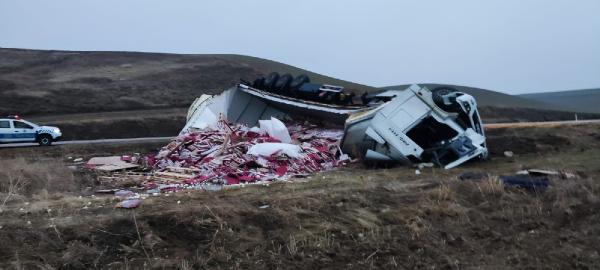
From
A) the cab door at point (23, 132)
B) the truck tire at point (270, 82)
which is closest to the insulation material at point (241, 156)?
the truck tire at point (270, 82)

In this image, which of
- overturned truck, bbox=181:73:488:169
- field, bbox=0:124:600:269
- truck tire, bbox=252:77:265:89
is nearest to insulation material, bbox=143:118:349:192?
overturned truck, bbox=181:73:488:169

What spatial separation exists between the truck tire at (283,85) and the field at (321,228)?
9722 mm

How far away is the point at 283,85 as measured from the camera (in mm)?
18938

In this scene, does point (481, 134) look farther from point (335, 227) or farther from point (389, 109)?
point (335, 227)

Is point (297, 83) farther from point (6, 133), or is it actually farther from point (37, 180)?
point (6, 133)

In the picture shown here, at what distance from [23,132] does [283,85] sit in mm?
12451

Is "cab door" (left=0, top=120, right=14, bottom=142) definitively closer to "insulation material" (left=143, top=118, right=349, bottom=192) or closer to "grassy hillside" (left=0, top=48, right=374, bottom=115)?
"insulation material" (left=143, top=118, right=349, bottom=192)

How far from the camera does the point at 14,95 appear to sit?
42.7 m

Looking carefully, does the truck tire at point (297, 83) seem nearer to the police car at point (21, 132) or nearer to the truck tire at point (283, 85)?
the truck tire at point (283, 85)

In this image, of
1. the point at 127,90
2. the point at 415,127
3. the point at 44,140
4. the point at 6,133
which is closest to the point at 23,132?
the point at 6,133

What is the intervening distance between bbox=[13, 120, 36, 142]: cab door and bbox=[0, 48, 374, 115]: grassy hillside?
58.2 feet

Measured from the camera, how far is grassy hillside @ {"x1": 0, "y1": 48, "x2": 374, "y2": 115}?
142 ft

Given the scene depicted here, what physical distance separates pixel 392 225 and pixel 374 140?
23.0 ft

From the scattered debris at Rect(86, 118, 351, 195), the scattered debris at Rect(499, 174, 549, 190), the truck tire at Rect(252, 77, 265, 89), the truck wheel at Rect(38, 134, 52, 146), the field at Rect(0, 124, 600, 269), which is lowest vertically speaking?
the truck wheel at Rect(38, 134, 52, 146)
